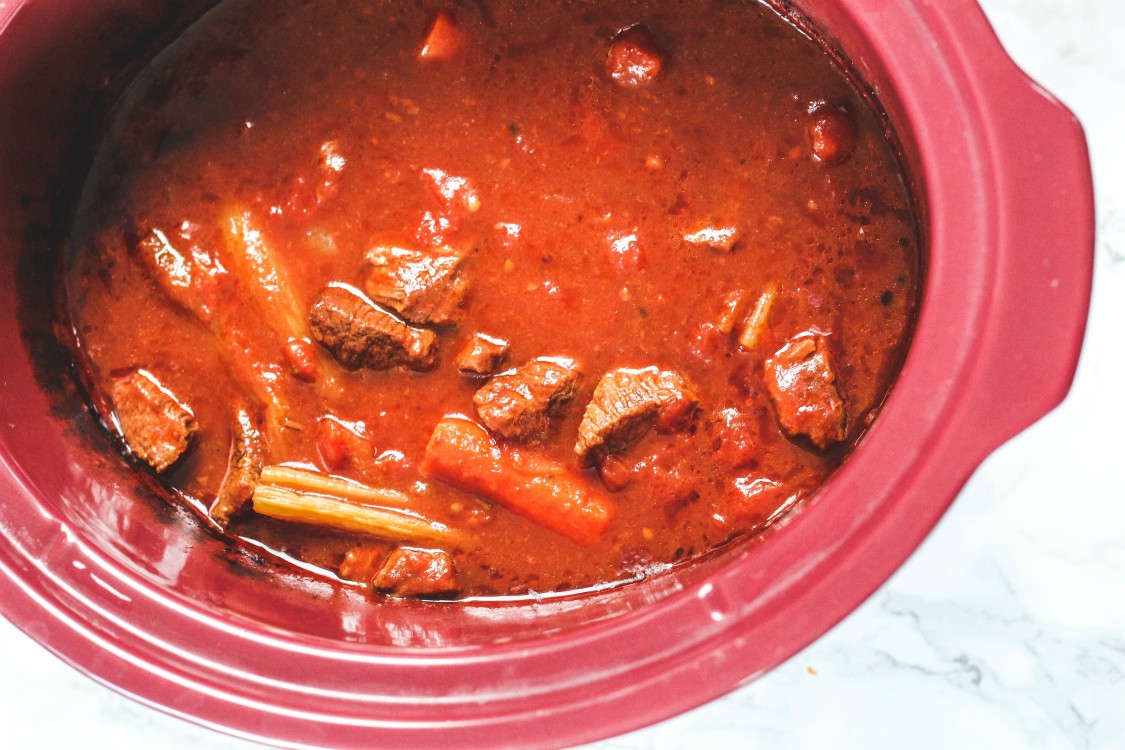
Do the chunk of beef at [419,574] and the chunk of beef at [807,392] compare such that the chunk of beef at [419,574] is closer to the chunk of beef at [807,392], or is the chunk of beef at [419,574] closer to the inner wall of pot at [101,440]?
the inner wall of pot at [101,440]

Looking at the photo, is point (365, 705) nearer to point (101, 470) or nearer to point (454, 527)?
point (454, 527)

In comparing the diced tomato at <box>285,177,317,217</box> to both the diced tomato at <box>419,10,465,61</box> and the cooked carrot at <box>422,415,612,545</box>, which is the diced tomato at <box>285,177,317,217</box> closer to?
the diced tomato at <box>419,10,465,61</box>

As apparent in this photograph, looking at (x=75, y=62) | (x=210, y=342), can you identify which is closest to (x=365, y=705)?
(x=210, y=342)

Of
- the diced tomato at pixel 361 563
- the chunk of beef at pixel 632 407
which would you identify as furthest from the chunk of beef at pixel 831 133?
the diced tomato at pixel 361 563

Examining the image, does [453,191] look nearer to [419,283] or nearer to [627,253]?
[419,283]

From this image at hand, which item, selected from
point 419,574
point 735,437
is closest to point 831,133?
point 735,437

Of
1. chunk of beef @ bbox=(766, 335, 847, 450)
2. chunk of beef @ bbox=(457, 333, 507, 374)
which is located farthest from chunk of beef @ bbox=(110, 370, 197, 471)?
chunk of beef @ bbox=(766, 335, 847, 450)
